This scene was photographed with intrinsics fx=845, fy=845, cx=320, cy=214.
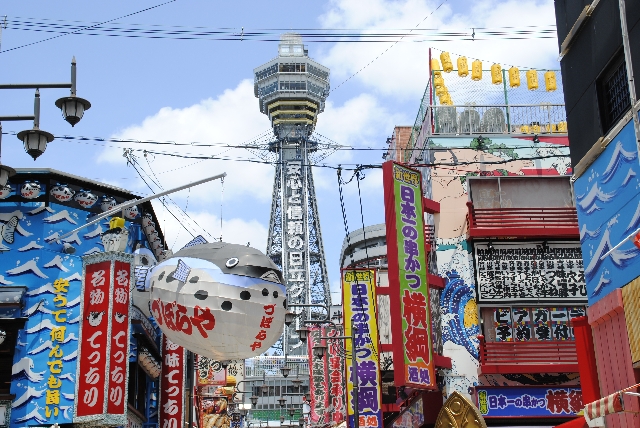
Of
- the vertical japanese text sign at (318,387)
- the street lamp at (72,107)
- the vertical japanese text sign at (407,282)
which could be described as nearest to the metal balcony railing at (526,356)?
the vertical japanese text sign at (407,282)

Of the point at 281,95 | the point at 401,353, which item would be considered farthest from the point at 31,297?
Answer: the point at 281,95

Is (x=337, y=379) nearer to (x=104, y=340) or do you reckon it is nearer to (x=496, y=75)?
(x=496, y=75)

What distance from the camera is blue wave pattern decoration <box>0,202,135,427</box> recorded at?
22.5m

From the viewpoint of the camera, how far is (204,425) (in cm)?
4344

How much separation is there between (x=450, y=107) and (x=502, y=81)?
9.19 ft

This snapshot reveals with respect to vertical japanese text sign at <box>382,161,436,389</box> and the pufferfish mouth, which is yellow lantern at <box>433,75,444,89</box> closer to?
vertical japanese text sign at <box>382,161,436,389</box>

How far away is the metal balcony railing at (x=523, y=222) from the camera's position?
27.5m

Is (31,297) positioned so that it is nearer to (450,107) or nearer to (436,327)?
(436,327)

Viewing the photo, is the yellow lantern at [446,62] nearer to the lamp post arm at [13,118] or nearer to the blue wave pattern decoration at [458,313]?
the blue wave pattern decoration at [458,313]

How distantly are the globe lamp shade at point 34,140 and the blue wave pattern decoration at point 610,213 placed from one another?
9.49 metres

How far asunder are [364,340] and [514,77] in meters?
11.8

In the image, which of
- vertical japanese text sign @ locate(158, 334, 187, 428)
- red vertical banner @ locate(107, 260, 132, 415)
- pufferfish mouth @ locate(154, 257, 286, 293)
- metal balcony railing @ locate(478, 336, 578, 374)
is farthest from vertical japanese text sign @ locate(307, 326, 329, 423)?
pufferfish mouth @ locate(154, 257, 286, 293)

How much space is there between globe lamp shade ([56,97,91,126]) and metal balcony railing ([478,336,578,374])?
16836 mm

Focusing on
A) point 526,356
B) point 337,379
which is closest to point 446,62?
point 526,356
